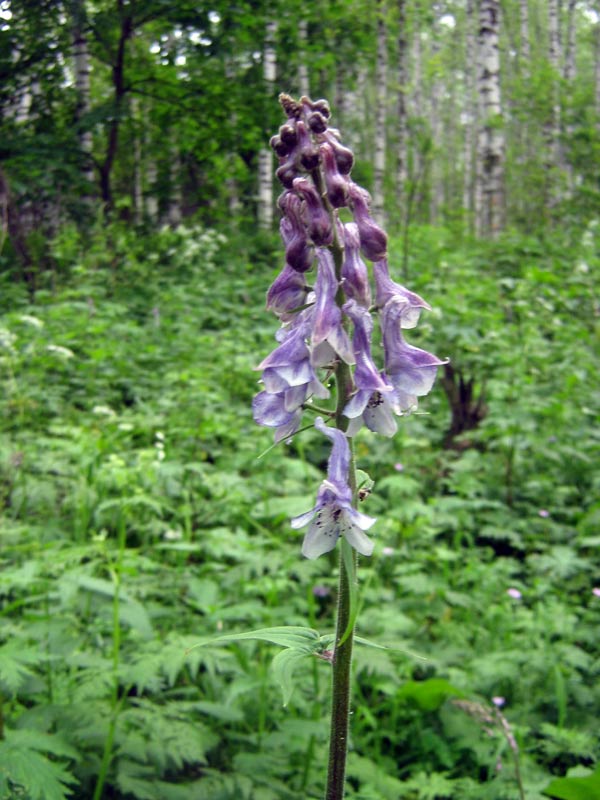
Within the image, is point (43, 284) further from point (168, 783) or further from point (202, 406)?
point (168, 783)

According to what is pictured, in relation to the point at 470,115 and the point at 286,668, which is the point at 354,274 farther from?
the point at 470,115

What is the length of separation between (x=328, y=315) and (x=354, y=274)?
126 mm

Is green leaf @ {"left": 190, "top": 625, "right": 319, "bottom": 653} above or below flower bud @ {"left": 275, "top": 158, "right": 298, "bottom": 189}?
below

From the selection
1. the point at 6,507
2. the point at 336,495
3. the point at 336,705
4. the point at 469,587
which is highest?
the point at 336,495

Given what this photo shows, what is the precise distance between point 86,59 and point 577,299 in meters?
8.80

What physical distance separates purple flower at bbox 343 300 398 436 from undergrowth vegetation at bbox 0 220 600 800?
22cm

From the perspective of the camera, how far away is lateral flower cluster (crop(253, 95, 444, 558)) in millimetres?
1505

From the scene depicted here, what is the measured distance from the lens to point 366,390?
4.94ft

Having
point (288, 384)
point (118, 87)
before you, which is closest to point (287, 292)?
point (288, 384)

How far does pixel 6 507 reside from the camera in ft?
13.2

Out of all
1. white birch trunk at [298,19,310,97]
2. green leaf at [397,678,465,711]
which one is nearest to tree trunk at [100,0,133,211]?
white birch trunk at [298,19,310,97]

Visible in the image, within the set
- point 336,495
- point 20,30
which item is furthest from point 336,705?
point 20,30

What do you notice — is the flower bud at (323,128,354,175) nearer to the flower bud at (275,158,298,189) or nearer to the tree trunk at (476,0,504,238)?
the flower bud at (275,158,298,189)

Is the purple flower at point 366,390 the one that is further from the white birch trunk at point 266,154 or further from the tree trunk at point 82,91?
the white birch trunk at point 266,154
